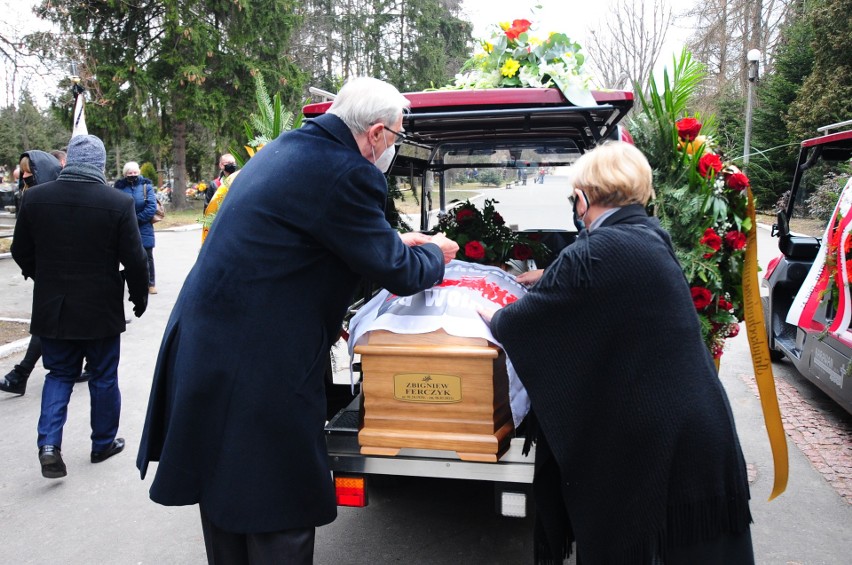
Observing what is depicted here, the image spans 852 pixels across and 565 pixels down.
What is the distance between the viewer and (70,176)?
13.9 ft

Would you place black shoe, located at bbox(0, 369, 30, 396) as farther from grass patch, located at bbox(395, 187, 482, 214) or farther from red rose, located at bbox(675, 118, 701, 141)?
red rose, located at bbox(675, 118, 701, 141)

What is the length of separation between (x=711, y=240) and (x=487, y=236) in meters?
1.61

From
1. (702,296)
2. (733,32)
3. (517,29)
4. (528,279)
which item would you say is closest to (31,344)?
(528,279)

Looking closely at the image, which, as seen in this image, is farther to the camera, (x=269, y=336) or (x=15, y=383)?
(x=15, y=383)

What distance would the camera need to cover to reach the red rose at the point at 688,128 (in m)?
3.45

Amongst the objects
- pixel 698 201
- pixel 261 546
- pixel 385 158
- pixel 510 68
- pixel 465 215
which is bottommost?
pixel 261 546

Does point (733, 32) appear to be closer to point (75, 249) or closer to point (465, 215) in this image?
point (465, 215)

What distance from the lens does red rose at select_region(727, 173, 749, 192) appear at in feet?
11.4

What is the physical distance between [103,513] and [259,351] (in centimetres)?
240

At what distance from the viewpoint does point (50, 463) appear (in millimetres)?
4227

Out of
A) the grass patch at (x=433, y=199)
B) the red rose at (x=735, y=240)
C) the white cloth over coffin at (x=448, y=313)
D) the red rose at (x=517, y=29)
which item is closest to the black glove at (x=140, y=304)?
the grass patch at (x=433, y=199)

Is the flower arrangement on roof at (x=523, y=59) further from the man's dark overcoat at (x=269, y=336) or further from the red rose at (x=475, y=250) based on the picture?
the man's dark overcoat at (x=269, y=336)

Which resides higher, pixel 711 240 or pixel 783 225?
pixel 711 240

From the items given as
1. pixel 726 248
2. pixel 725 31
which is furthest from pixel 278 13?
pixel 726 248
